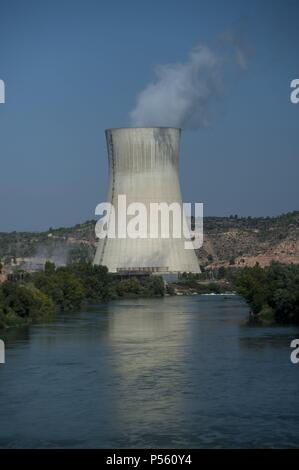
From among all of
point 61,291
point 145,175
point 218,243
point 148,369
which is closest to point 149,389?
point 148,369

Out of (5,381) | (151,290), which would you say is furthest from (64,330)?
(151,290)

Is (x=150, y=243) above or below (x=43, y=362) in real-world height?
above

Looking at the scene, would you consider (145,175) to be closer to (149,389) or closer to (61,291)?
(61,291)

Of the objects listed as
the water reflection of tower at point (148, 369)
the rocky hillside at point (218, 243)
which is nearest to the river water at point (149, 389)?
the water reflection of tower at point (148, 369)

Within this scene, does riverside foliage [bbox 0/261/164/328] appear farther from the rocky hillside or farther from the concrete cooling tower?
the rocky hillside

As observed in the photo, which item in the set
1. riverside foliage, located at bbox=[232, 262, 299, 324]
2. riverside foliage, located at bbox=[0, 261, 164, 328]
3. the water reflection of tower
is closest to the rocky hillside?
riverside foliage, located at bbox=[0, 261, 164, 328]

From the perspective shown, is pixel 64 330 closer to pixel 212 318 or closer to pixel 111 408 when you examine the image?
pixel 212 318
